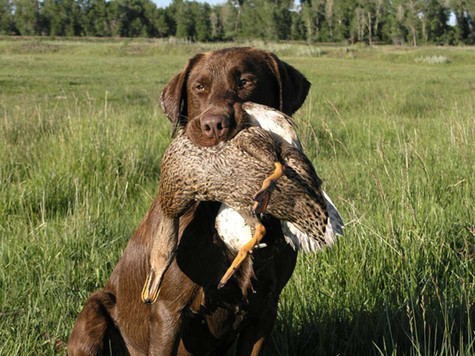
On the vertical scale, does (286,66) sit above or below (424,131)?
above

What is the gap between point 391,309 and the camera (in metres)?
3.17

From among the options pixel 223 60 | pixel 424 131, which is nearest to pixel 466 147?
pixel 424 131

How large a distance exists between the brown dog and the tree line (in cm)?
7539

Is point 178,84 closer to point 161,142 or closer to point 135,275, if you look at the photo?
point 135,275

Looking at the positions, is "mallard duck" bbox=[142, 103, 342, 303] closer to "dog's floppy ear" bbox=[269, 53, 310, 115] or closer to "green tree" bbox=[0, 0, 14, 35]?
"dog's floppy ear" bbox=[269, 53, 310, 115]

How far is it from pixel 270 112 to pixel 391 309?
5.27 ft

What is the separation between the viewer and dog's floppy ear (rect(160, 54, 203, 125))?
121 inches

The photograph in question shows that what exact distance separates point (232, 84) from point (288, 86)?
0.37m

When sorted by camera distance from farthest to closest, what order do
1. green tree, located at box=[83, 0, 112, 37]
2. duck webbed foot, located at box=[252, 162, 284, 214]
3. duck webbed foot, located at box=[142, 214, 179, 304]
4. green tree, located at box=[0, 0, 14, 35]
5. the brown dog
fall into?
green tree, located at box=[83, 0, 112, 37] → green tree, located at box=[0, 0, 14, 35] → the brown dog → duck webbed foot, located at box=[142, 214, 179, 304] → duck webbed foot, located at box=[252, 162, 284, 214]

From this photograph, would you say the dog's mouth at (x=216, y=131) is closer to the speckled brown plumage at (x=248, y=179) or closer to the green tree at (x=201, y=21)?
the speckled brown plumage at (x=248, y=179)

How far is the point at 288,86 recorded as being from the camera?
119 inches

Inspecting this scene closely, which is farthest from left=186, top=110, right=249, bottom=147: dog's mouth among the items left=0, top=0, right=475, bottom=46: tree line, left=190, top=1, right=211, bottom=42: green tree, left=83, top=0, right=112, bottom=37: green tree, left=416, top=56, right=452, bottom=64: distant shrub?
left=83, top=0, right=112, bottom=37: green tree

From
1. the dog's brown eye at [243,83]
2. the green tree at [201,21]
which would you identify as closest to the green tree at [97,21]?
the green tree at [201,21]

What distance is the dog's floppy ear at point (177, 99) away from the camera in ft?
10.1
